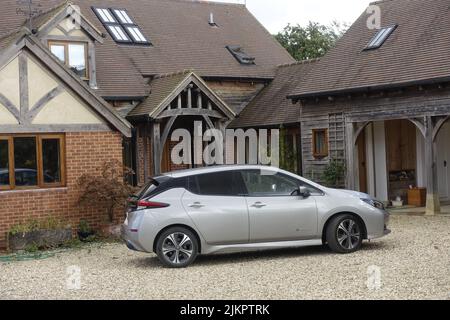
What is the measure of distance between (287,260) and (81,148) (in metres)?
6.02

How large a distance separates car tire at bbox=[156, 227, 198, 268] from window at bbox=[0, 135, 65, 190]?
481 centimetres

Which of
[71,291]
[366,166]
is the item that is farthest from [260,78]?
[71,291]

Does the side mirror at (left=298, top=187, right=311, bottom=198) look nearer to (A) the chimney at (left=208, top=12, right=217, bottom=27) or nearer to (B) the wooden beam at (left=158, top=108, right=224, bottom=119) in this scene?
(B) the wooden beam at (left=158, top=108, right=224, bottom=119)

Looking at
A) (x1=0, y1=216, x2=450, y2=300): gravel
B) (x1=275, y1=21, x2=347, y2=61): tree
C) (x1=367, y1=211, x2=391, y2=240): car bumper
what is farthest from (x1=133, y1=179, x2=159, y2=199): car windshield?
→ (x1=275, y1=21, x2=347, y2=61): tree

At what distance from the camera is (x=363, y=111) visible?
1934cm

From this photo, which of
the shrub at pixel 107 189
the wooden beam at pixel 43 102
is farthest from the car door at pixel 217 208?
the wooden beam at pixel 43 102

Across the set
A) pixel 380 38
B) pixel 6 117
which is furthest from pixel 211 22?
pixel 6 117

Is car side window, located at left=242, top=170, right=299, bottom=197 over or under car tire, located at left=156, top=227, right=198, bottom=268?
over

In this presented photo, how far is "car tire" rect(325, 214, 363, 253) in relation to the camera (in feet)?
38.0

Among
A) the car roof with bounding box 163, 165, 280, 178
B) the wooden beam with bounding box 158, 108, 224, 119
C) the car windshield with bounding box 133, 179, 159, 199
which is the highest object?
the wooden beam with bounding box 158, 108, 224, 119

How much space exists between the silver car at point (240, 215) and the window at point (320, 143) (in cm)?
897

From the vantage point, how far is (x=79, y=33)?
20.0 metres

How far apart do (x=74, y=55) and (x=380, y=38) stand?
895 centimetres
